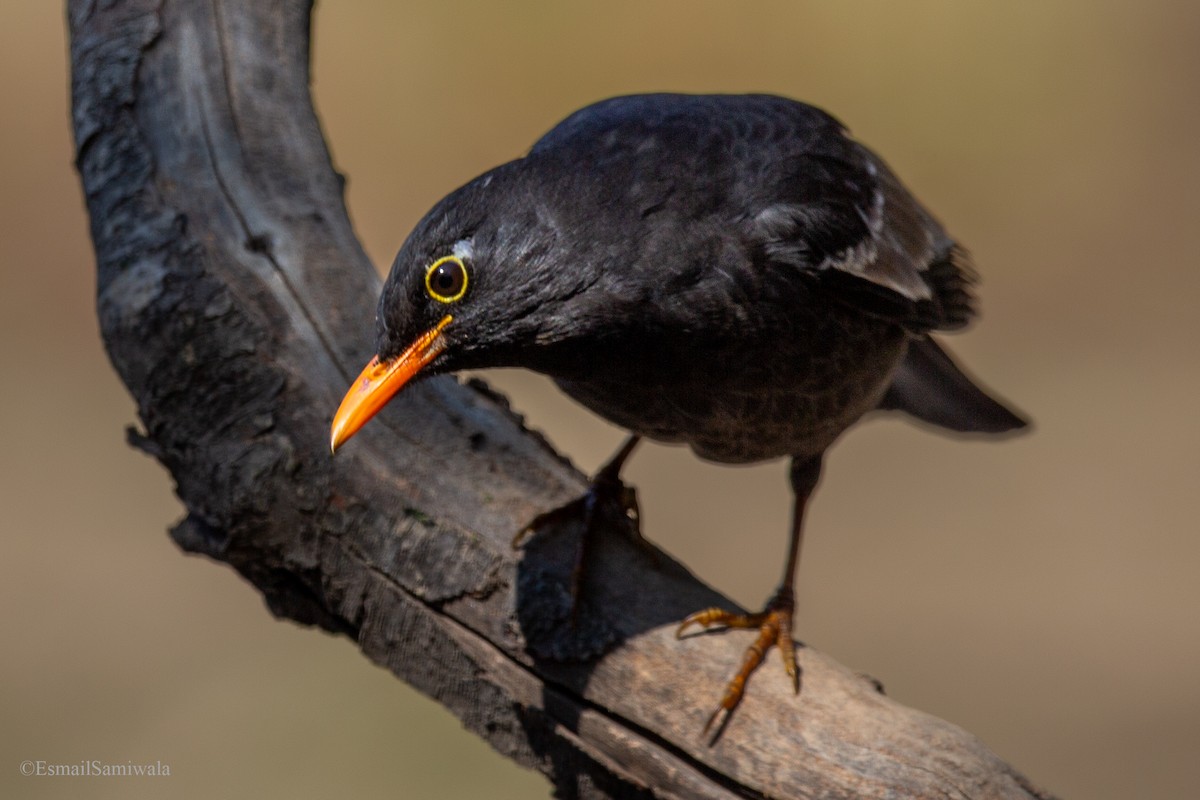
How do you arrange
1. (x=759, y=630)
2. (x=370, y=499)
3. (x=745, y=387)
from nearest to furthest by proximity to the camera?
(x=745, y=387) < (x=370, y=499) < (x=759, y=630)

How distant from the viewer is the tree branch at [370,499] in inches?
130

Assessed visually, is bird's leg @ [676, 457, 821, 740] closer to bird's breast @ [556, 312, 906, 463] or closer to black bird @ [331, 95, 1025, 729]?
black bird @ [331, 95, 1025, 729]

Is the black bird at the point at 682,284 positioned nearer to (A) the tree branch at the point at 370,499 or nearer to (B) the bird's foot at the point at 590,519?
(B) the bird's foot at the point at 590,519

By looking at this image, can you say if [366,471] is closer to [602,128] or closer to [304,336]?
[304,336]

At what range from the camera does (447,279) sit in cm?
314

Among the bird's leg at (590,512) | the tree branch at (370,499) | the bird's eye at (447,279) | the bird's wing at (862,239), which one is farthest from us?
the bird's leg at (590,512)

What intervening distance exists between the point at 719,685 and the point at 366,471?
3.75 feet

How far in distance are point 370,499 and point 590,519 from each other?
0.65 m

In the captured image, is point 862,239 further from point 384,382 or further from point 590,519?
point 384,382

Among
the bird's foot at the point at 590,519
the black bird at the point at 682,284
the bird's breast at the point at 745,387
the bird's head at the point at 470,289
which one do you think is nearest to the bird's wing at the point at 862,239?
the black bird at the point at 682,284

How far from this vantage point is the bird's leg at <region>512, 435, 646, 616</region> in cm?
362

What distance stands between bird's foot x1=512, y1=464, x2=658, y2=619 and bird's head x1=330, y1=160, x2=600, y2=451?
659mm

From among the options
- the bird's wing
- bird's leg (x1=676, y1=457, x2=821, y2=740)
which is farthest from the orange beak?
bird's leg (x1=676, y1=457, x2=821, y2=740)

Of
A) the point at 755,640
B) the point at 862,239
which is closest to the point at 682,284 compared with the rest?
the point at 862,239
